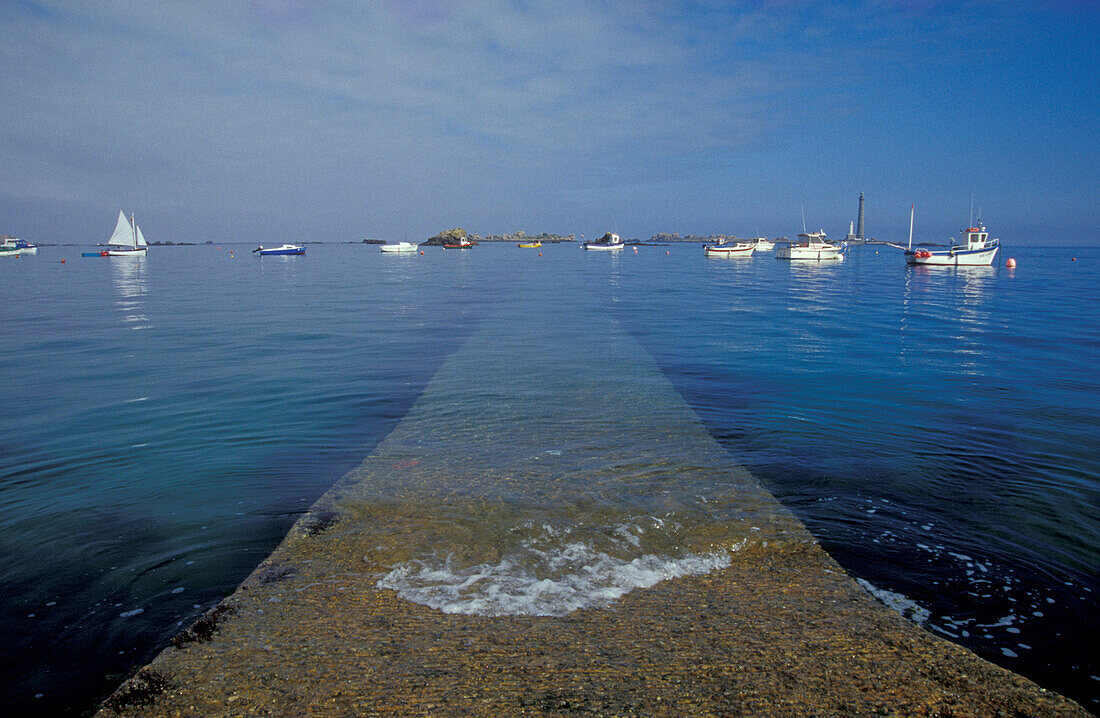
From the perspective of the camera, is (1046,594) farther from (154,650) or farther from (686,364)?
(686,364)

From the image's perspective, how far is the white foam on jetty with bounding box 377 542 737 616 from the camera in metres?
4.86

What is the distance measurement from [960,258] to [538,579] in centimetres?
8087

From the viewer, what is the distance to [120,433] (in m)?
10.2

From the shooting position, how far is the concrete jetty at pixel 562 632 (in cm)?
373

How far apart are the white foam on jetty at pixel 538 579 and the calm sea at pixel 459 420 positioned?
0.32 metres

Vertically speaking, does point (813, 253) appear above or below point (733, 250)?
below

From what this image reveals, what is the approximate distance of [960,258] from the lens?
70.5 metres

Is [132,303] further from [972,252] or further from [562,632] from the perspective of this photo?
[972,252]

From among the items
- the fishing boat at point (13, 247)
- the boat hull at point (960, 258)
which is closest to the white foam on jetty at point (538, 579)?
the boat hull at point (960, 258)

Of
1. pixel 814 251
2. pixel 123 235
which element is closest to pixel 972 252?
pixel 814 251

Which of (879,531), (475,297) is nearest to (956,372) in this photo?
(879,531)

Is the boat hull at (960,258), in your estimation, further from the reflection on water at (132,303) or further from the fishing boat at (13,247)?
the fishing boat at (13,247)

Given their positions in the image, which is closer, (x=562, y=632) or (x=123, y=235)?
(x=562, y=632)

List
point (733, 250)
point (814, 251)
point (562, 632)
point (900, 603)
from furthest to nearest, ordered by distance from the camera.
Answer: point (733, 250)
point (814, 251)
point (900, 603)
point (562, 632)
